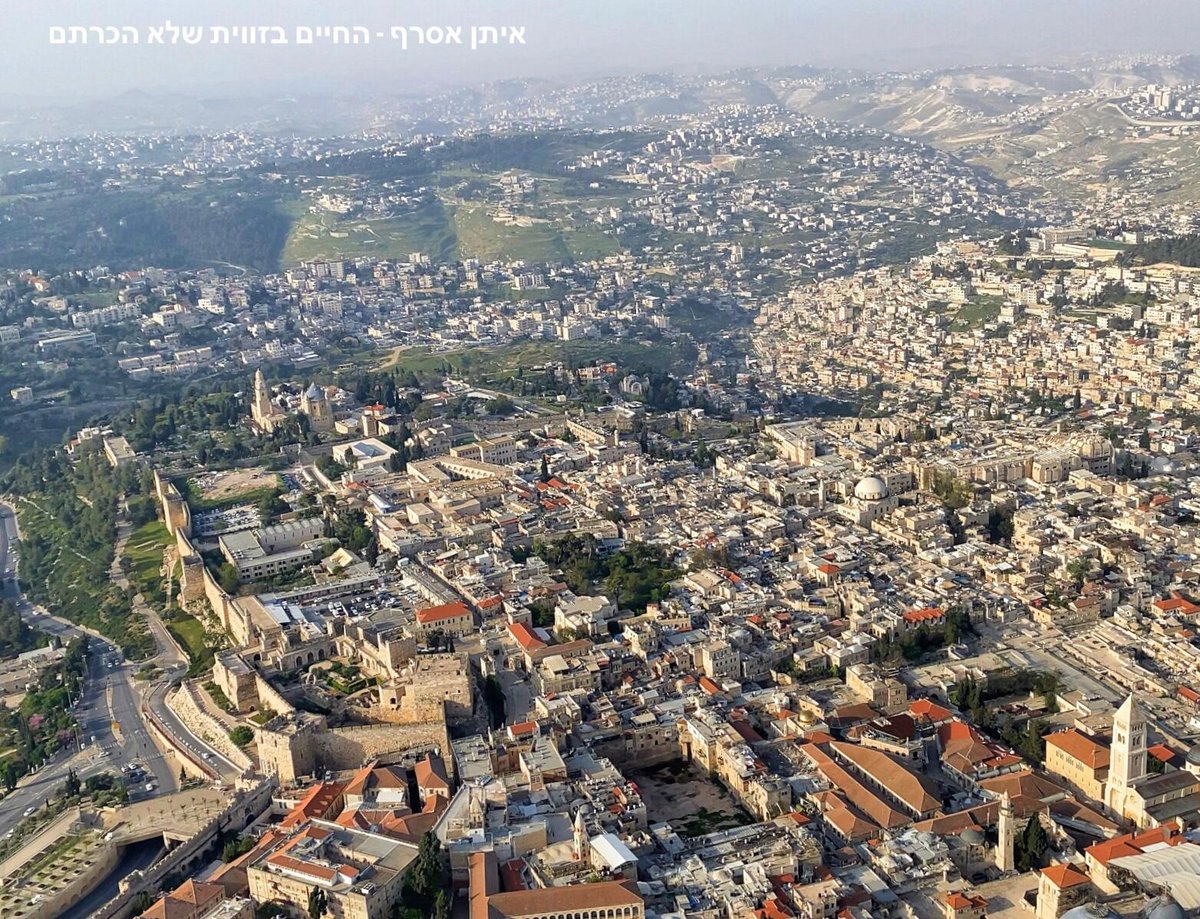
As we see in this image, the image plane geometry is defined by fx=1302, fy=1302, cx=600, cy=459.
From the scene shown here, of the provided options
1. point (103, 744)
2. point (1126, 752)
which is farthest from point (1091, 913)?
point (103, 744)

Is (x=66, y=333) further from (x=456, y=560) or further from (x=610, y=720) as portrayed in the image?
(x=610, y=720)

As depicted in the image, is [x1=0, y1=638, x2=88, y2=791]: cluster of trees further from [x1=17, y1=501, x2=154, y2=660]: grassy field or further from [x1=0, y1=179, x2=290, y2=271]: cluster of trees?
[x1=0, y1=179, x2=290, y2=271]: cluster of trees

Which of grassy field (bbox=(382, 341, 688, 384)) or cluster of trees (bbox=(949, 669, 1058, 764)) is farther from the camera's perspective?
grassy field (bbox=(382, 341, 688, 384))

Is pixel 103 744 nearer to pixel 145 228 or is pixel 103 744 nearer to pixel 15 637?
pixel 15 637

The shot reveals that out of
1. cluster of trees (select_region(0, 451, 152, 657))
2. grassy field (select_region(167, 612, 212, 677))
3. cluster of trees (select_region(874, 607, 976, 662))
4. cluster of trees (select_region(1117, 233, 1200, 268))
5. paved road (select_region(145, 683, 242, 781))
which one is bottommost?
cluster of trees (select_region(0, 451, 152, 657))

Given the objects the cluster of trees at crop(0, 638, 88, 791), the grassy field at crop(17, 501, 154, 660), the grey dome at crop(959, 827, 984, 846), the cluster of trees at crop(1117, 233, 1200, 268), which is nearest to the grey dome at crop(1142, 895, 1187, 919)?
the grey dome at crop(959, 827, 984, 846)

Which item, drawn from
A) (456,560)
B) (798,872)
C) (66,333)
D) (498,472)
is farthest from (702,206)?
(798,872)
